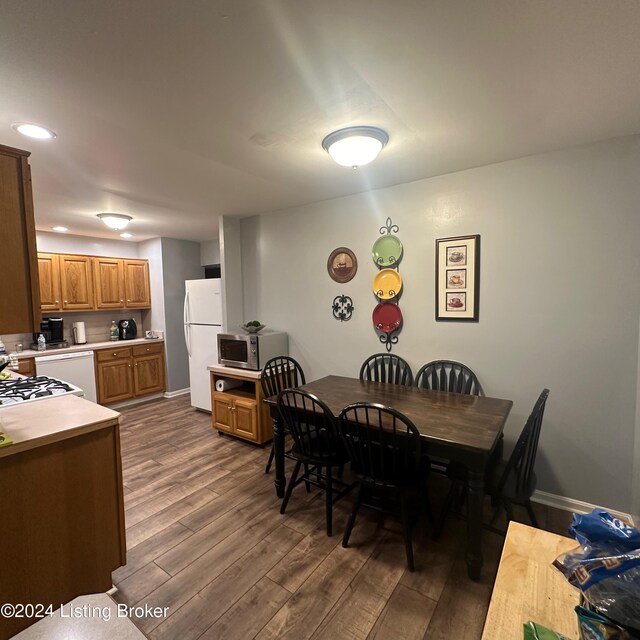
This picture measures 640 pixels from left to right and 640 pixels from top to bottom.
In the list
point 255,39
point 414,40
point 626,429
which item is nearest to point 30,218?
point 255,39

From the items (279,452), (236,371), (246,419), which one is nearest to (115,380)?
(236,371)

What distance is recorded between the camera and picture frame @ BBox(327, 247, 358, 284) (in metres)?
3.22

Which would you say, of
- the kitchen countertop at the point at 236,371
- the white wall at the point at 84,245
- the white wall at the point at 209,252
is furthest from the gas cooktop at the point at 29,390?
the white wall at the point at 209,252

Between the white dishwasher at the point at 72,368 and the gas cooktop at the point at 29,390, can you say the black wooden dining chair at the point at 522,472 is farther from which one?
the white dishwasher at the point at 72,368

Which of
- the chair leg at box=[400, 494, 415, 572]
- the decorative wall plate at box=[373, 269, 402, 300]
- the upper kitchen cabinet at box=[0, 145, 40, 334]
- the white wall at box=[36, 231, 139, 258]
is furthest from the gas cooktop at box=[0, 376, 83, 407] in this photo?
the white wall at box=[36, 231, 139, 258]

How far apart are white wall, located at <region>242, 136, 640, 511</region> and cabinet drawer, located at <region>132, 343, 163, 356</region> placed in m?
3.57

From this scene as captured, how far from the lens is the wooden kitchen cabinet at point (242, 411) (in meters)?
3.37

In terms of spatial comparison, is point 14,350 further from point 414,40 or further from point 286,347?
point 414,40

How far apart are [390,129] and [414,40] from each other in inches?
26.7

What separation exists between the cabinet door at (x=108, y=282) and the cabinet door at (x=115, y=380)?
864mm

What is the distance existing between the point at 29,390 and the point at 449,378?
302cm

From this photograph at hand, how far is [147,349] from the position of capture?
5.02 metres

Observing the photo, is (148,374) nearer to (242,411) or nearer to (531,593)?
(242,411)

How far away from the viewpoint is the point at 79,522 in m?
1.66
